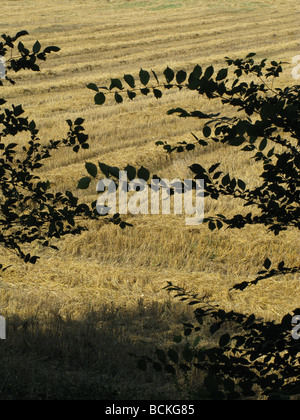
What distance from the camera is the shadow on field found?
149 inches

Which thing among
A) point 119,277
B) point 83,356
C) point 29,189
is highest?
point 119,277

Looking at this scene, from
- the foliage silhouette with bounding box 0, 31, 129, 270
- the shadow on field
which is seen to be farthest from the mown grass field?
the foliage silhouette with bounding box 0, 31, 129, 270

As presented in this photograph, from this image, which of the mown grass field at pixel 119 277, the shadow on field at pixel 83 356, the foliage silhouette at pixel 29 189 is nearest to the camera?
the foliage silhouette at pixel 29 189

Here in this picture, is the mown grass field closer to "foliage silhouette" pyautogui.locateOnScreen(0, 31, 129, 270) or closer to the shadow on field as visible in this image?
the shadow on field

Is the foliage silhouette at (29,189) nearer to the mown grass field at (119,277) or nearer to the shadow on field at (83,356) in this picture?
the shadow on field at (83,356)

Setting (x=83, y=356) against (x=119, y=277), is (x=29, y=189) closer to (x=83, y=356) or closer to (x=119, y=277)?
(x=83, y=356)

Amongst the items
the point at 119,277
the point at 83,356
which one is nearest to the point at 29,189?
the point at 83,356

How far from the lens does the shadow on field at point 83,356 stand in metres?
3.79

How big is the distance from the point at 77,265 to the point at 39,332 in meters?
1.93

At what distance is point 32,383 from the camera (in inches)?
154

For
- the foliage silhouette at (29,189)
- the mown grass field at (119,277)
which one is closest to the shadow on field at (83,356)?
the mown grass field at (119,277)

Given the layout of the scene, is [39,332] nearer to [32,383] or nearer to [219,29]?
[32,383]

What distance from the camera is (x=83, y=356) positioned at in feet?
14.9

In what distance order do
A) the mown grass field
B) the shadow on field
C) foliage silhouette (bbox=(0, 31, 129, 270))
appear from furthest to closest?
1. the mown grass field
2. the shadow on field
3. foliage silhouette (bbox=(0, 31, 129, 270))
